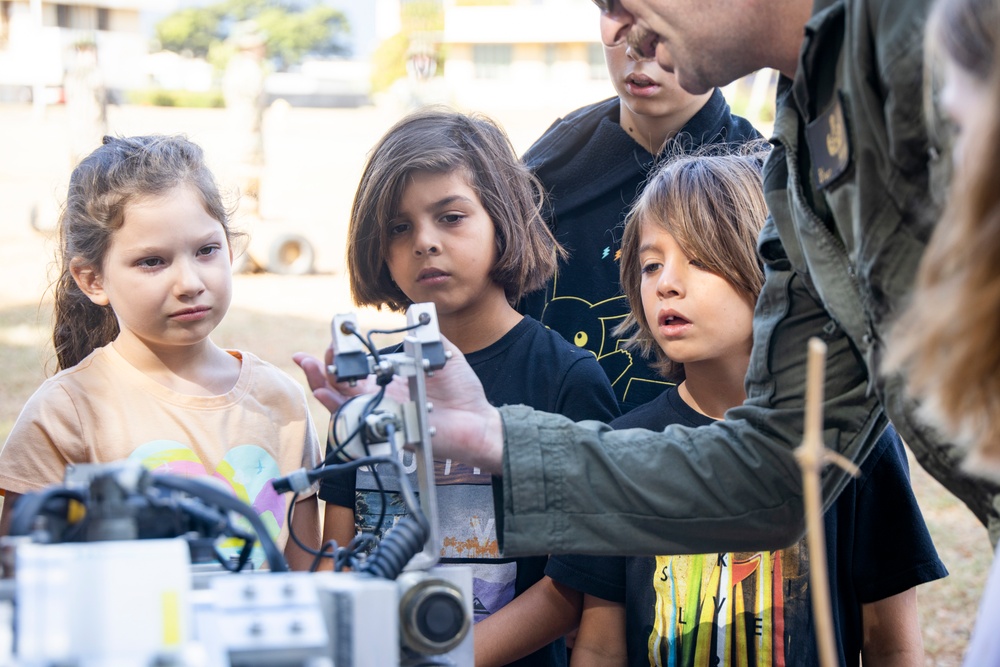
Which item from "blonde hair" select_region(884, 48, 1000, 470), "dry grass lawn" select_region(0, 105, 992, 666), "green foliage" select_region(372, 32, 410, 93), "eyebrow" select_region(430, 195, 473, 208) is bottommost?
"blonde hair" select_region(884, 48, 1000, 470)

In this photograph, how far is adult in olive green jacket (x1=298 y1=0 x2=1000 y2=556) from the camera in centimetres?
172

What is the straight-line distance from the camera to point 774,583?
7.57ft

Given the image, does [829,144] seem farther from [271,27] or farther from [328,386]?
[271,27]

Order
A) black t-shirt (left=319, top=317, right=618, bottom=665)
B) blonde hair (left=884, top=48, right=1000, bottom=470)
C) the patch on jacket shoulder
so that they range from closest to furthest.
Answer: blonde hair (left=884, top=48, right=1000, bottom=470)
the patch on jacket shoulder
black t-shirt (left=319, top=317, right=618, bottom=665)

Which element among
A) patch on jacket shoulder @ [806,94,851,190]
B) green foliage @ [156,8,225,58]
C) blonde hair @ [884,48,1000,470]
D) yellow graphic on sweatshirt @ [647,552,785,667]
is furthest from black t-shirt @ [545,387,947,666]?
green foliage @ [156,8,225,58]

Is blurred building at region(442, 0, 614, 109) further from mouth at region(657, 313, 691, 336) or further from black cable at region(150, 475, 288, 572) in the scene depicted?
black cable at region(150, 475, 288, 572)

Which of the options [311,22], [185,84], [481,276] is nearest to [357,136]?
[185,84]

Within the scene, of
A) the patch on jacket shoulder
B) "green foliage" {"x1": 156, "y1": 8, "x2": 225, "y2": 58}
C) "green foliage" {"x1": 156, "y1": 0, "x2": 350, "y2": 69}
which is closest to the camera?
the patch on jacket shoulder

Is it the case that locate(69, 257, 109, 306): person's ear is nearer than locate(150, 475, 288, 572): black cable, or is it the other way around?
locate(150, 475, 288, 572): black cable

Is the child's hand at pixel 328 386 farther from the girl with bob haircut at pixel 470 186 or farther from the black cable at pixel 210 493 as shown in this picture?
the girl with bob haircut at pixel 470 186

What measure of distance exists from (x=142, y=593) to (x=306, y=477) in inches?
20.3

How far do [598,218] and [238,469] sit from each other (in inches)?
46.1

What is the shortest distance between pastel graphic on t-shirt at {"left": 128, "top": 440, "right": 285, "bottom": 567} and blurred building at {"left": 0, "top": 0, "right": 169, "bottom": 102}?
25.6 metres

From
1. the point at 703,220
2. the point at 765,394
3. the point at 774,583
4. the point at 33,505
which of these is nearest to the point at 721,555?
the point at 774,583
